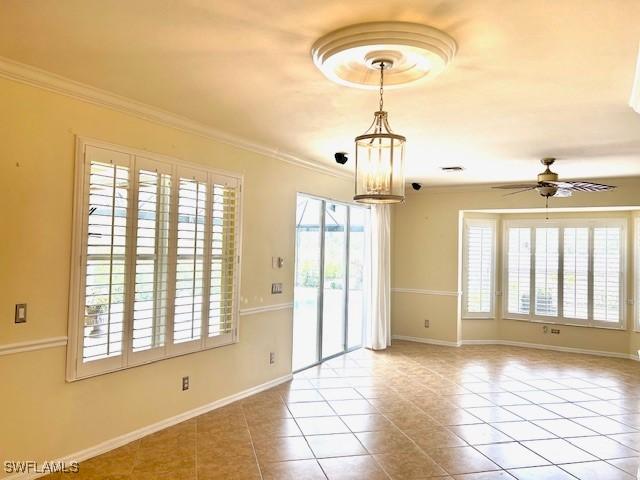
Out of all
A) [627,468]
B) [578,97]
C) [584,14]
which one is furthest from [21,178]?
[627,468]

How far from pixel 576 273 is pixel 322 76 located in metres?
6.20

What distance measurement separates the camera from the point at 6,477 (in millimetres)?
2775

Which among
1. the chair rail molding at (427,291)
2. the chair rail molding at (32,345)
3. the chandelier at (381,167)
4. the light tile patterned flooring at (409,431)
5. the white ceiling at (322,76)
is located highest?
the white ceiling at (322,76)

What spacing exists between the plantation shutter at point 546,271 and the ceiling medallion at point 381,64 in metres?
5.88

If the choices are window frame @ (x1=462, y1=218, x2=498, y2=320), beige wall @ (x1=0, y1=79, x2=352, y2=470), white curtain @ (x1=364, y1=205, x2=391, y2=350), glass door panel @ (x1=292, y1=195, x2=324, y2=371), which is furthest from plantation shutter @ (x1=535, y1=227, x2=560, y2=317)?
beige wall @ (x1=0, y1=79, x2=352, y2=470)

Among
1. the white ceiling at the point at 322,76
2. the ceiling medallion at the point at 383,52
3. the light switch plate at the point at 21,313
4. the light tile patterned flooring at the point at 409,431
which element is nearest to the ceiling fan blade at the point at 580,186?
the white ceiling at the point at 322,76

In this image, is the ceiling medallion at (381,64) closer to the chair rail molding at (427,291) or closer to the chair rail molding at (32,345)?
the chair rail molding at (32,345)

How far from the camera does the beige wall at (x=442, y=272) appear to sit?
716cm

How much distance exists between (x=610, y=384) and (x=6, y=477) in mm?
6073

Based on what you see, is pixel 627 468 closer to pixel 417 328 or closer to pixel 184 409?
pixel 184 409

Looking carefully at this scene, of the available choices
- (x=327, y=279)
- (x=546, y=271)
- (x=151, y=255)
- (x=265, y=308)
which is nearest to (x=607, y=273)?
(x=546, y=271)

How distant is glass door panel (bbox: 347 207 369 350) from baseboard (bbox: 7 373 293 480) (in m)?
2.20

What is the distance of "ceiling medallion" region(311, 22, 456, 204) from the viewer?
2133 millimetres

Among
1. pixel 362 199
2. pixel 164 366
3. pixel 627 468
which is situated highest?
pixel 362 199
